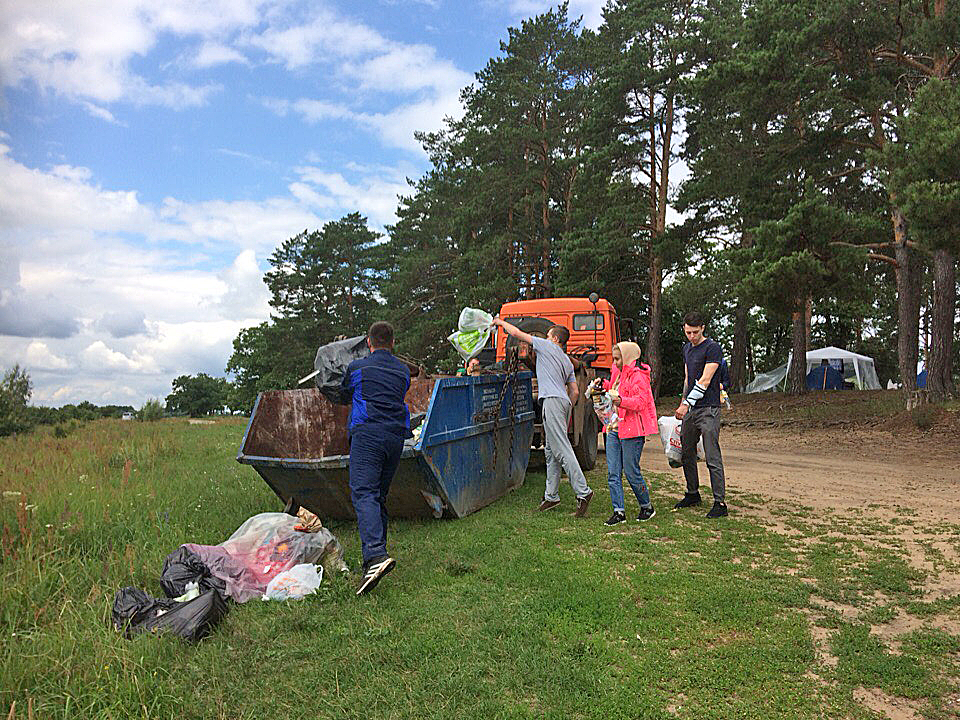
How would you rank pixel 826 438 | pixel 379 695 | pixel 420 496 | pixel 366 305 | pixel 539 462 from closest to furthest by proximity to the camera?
pixel 379 695
pixel 420 496
pixel 539 462
pixel 826 438
pixel 366 305

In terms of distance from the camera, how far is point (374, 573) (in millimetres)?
4602

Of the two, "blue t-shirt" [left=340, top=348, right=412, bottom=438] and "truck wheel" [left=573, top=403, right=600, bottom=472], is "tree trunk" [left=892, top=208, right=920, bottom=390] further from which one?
"blue t-shirt" [left=340, top=348, right=412, bottom=438]

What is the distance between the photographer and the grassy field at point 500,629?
322 cm

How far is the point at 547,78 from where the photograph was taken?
27.5 meters

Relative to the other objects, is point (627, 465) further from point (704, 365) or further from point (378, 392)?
point (378, 392)

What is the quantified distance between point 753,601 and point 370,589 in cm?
244

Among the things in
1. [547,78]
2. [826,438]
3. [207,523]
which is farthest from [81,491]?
[547,78]

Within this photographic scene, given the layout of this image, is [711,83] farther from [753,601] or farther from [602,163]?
[753,601]

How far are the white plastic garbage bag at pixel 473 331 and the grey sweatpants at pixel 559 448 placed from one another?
5.01ft

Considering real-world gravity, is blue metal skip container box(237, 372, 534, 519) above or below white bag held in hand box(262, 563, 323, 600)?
above

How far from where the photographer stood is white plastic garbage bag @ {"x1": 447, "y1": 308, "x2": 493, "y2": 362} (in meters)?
8.25

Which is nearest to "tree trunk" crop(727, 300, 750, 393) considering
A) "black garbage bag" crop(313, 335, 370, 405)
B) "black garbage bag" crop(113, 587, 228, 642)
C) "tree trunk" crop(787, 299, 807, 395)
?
"tree trunk" crop(787, 299, 807, 395)

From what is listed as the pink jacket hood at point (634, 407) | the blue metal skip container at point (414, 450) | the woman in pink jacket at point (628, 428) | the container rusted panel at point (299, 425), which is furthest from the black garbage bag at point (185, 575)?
the pink jacket hood at point (634, 407)

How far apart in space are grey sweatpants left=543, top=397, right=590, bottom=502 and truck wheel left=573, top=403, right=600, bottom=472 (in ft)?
8.07
